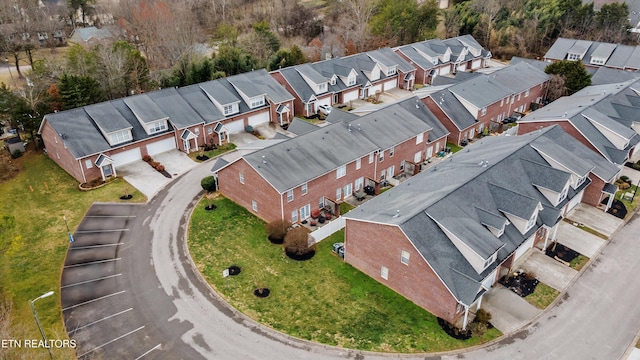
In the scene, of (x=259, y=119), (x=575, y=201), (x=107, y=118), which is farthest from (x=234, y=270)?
(x=575, y=201)

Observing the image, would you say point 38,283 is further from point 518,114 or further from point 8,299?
point 518,114

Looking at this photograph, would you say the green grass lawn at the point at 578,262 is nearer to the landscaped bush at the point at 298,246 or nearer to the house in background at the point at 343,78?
the landscaped bush at the point at 298,246

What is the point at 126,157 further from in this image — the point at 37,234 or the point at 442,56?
the point at 442,56

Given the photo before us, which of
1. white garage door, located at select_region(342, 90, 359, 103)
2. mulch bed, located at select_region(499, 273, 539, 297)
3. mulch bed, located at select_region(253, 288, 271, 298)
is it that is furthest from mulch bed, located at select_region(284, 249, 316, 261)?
white garage door, located at select_region(342, 90, 359, 103)

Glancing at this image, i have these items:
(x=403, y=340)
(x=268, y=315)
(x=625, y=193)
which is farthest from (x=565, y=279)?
(x=268, y=315)

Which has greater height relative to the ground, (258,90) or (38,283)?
(258,90)

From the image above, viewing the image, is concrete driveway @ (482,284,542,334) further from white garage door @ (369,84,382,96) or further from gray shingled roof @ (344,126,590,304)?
white garage door @ (369,84,382,96)

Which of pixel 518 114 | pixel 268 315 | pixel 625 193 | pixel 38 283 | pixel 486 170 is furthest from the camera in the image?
pixel 518 114

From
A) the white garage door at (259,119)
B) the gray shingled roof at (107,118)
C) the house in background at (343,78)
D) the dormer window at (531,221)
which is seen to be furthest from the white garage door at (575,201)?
the gray shingled roof at (107,118)
